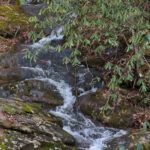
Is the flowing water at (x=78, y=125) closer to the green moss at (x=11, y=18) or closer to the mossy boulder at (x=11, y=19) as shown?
the mossy boulder at (x=11, y=19)

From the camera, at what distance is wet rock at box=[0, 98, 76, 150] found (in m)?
7.39

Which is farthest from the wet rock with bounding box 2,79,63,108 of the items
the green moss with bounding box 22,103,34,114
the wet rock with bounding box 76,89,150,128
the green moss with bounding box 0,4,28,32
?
the green moss with bounding box 0,4,28,32

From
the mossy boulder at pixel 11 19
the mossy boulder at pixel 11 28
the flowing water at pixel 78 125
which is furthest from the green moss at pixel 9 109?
the mossy boulder at pixel 11 19

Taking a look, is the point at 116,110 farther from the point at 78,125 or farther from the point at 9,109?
the point at 9,109

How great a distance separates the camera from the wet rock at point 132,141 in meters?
7.57

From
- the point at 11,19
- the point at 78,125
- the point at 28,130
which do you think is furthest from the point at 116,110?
the point at 11,19

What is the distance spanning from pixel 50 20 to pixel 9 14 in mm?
10383

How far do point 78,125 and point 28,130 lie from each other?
188 cm

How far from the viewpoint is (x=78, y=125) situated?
371 inches

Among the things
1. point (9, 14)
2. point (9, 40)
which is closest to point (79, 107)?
point (9, 40)

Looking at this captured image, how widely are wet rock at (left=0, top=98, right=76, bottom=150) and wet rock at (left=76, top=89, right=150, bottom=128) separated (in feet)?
4.05

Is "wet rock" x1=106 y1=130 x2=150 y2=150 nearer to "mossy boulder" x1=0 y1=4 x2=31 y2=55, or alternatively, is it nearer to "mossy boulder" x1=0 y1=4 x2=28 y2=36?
"mossy boulder" x1=0 y1=4 x2=31 y2=55

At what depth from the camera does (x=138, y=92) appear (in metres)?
10.3

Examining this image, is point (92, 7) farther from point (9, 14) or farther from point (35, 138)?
point (9, 14)
